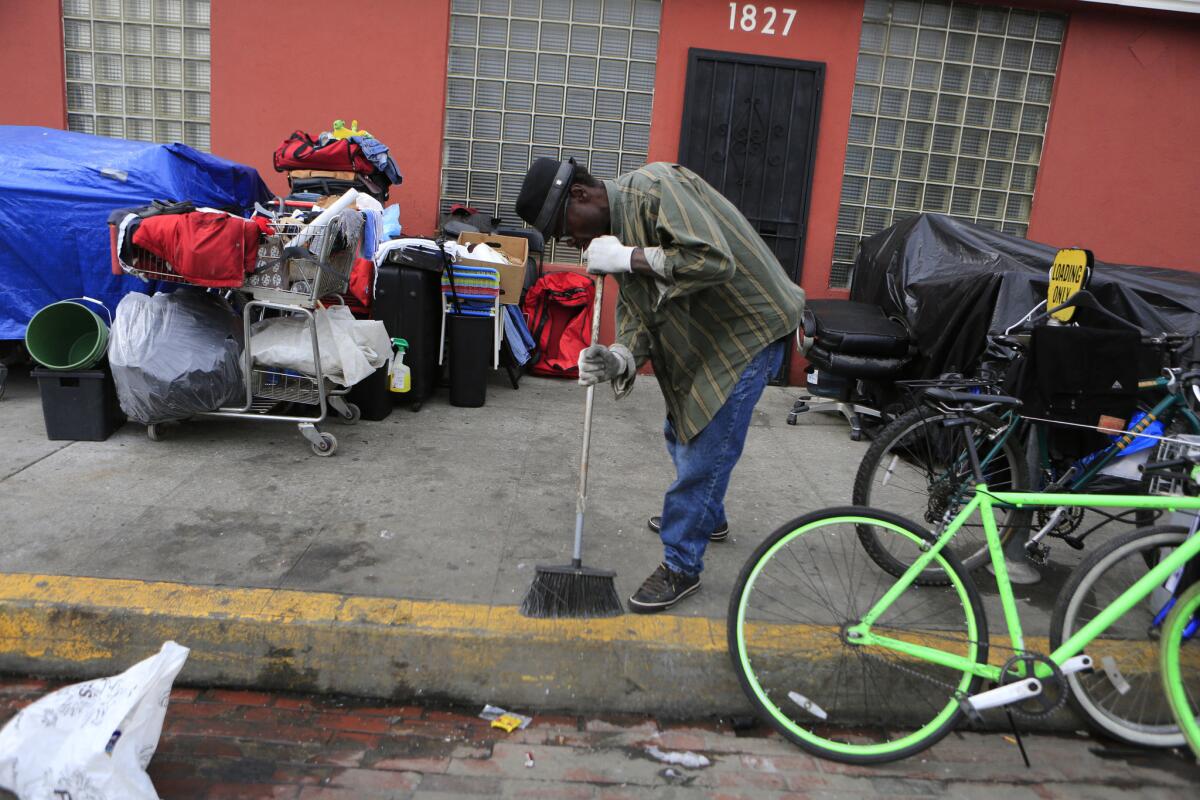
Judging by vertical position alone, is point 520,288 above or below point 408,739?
above

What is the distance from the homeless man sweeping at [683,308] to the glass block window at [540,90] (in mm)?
4558

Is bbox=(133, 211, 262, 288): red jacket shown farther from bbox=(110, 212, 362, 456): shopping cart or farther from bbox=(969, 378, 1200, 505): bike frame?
bbox=(969, 378, 1200, 505): bike frame

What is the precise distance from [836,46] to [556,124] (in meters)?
2.57

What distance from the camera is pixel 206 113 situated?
23.6 ft

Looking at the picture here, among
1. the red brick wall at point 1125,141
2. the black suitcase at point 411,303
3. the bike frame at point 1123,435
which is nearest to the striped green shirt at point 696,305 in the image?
the bike frame at point 1123,435

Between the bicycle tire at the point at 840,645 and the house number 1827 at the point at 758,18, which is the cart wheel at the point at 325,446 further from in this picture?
the house number 1827 at the point at 758,18

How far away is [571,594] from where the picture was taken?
3107 mm

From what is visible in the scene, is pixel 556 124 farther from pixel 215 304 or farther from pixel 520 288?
pixel 215 304

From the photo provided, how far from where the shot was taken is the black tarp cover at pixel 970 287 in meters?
4.98

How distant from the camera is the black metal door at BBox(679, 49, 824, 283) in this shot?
23.1 feet

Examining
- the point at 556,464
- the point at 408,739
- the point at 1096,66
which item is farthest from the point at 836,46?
the point at 408,739

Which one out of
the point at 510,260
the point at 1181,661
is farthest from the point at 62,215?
the point at 1181,661

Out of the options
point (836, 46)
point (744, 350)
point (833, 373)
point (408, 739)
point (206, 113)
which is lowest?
point (408, 739)

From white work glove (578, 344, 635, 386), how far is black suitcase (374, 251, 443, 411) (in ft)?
9.24
